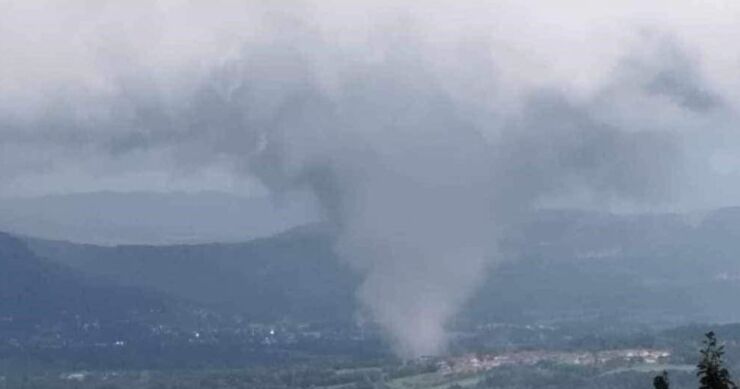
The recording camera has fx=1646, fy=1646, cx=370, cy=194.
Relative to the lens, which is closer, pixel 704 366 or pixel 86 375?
→ pixel 704 366

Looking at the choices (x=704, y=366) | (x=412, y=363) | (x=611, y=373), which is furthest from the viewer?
(x=412, y=363)

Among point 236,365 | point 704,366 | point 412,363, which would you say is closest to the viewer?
point 704,366

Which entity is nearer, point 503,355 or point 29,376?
point 503,355

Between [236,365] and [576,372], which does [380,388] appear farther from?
[236,365]

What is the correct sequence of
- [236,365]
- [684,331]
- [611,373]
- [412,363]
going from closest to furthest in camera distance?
[611,373] → [412,363] → [684,331] → [236,365]

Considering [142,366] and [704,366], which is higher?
[142,366]

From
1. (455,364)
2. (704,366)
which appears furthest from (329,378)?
(704,366)

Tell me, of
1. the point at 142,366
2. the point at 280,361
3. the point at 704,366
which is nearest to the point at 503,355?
the point at 280,361

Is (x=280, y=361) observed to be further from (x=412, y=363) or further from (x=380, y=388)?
(x=380, y=388)

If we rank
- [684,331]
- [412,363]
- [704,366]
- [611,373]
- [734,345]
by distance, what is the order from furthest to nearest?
[684,331] < [412,363] < [734,345] < [611,373] < [704,366]
